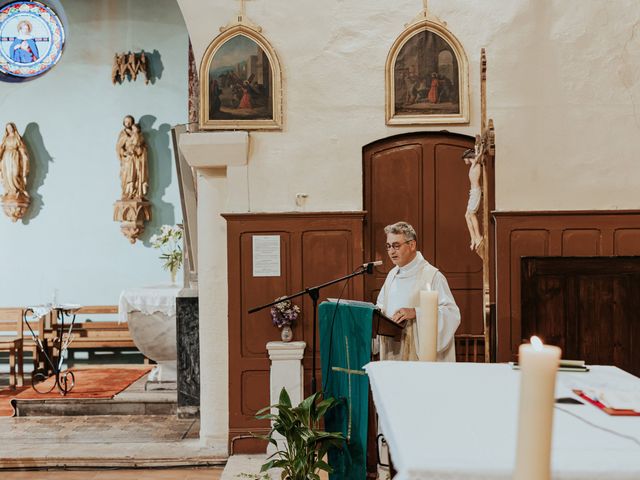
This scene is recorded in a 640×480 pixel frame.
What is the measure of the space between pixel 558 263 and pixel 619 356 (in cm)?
94

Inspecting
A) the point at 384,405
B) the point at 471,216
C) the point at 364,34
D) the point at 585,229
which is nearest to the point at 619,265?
the point at 585,229

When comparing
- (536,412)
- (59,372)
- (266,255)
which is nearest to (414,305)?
(266,255)

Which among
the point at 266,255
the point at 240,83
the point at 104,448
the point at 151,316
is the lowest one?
the point at 104,448

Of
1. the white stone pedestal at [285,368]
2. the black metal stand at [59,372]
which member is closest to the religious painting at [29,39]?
the black metal stand at [59,372]

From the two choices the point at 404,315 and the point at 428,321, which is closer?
the point at 428,321

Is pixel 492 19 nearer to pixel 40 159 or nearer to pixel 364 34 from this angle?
pixel 364 34

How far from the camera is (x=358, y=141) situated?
605cm

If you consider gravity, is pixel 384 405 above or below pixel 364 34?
below

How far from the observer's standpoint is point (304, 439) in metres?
4.33

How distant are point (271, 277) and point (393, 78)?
2.14 m

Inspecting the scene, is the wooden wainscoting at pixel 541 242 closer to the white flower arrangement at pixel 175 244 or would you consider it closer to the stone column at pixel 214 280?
the stone column at pixel 214 280

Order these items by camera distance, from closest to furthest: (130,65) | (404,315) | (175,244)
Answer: (404,315) < (175,244) < (130,65)

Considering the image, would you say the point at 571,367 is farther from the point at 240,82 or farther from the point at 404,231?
the point at 240,82

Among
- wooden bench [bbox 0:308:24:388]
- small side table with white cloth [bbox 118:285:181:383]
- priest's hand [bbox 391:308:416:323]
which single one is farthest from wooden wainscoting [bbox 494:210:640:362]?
wooden bench [bbox 0:308:24:388]
